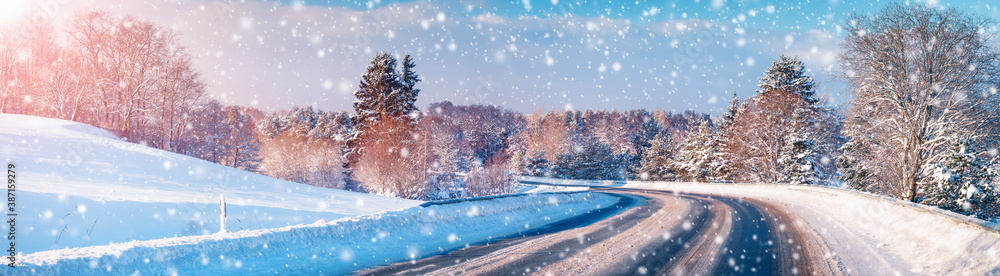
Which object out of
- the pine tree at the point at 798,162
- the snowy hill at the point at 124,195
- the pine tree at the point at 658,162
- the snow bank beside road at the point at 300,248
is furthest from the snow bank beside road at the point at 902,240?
the pine tree at the point at 658,162

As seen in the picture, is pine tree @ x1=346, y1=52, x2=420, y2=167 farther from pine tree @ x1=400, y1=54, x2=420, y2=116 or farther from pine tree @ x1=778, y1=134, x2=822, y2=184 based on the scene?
pine tree @ x1=778, y1=134, x2=822, y2=184

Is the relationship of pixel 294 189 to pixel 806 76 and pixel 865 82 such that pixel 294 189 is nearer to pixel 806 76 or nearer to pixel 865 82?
pixel 865 82

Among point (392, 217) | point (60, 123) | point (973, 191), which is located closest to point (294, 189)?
point (392, 217)

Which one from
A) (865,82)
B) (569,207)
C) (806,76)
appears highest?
(806,76)

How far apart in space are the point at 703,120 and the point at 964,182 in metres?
30.5

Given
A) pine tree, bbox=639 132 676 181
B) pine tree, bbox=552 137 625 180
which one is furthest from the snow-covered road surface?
pine tree, bbox=552 137 625 180

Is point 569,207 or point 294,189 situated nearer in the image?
point 294,189

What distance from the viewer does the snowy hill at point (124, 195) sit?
7.81 m

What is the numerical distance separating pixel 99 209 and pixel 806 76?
4768 cm

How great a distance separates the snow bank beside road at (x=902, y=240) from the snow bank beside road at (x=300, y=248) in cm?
699

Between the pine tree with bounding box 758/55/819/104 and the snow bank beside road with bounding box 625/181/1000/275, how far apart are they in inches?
1067

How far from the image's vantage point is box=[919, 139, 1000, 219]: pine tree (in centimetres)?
1609

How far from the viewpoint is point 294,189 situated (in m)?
17.1

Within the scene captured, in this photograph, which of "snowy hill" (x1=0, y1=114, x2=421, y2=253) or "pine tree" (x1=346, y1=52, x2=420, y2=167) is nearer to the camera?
"snowy hill" (x1=0, y1=114, x2=421, y2=253)
